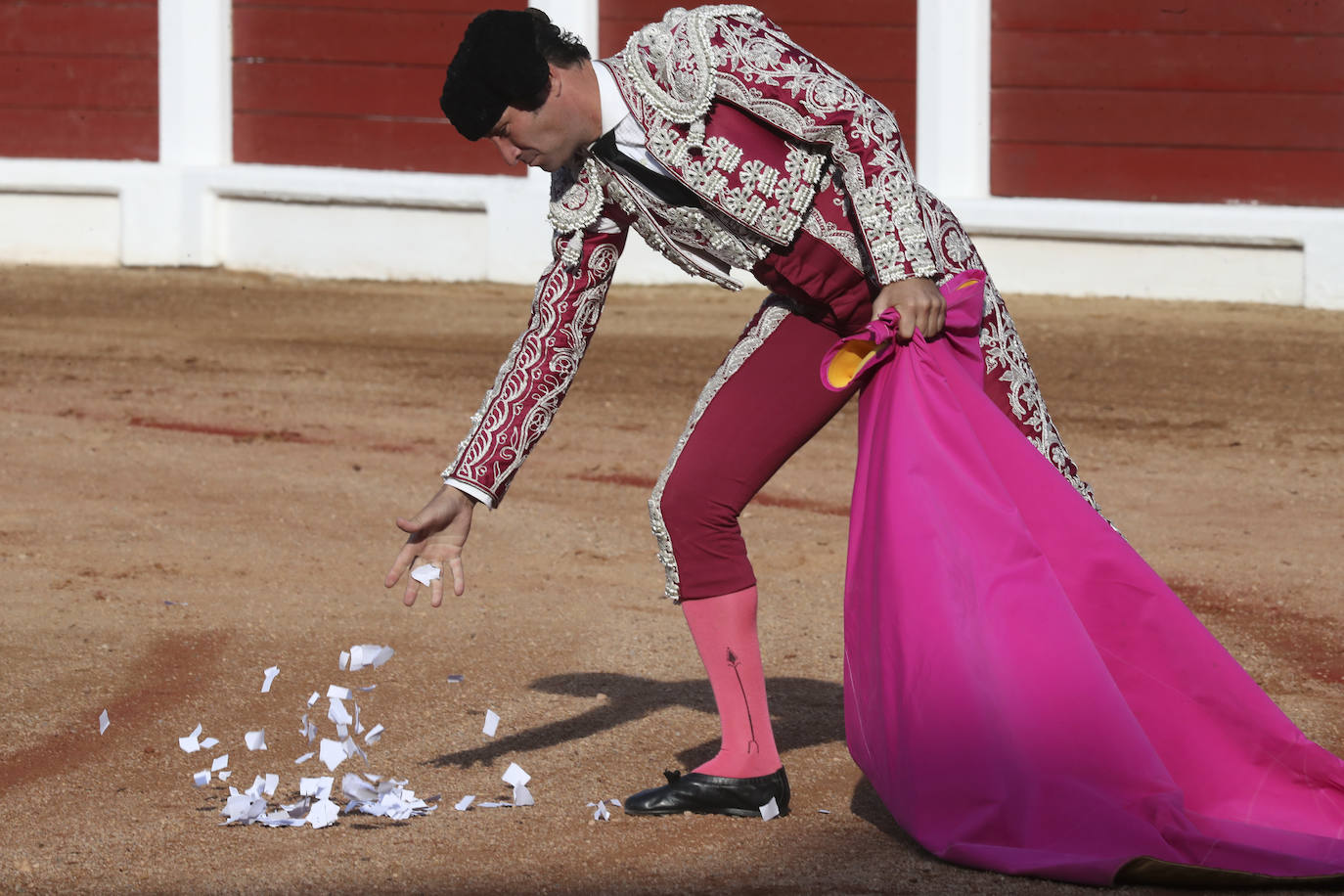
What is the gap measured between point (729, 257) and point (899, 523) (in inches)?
18.1

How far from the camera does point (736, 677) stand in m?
2.92

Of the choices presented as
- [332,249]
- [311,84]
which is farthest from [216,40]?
[332,249]

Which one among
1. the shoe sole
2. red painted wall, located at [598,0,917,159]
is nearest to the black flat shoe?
the shoe sole

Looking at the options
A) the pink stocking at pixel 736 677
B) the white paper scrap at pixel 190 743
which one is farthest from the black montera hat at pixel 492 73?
the white paper scrap at pixel 190 743

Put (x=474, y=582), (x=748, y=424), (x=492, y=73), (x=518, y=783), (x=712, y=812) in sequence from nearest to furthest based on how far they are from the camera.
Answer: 1. (x=492, y=73)
2. (x=748, y=424)
3. (x=712, y=812)
4. (x=518, y=783)
5. (x=474, y=582)

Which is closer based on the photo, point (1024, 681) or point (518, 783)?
point (1024, 681)

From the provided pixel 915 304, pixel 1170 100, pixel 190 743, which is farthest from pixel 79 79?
pixel 915 304

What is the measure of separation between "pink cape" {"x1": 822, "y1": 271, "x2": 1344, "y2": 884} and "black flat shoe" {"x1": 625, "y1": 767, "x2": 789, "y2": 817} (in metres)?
0.14

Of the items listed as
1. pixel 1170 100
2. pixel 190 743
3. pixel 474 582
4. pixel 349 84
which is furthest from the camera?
pixel 349 84

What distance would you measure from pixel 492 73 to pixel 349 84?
359 inches

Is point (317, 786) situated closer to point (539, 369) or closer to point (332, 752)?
point (332, 752)

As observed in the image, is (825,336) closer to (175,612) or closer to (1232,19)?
(175,612)

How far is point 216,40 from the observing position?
1154cm

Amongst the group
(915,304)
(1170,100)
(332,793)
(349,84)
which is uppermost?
(349,84)
